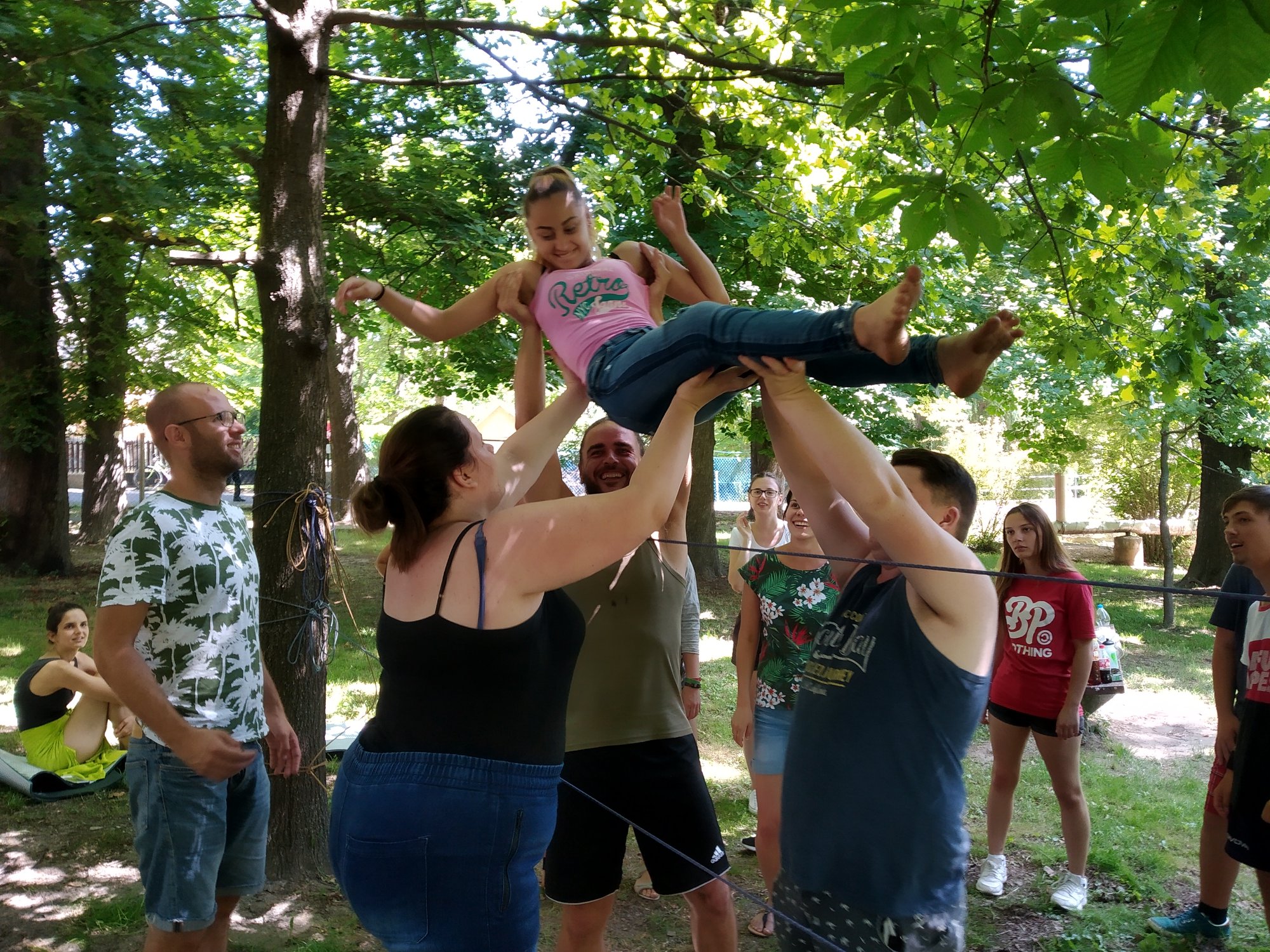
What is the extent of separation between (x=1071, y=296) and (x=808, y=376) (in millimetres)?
2726

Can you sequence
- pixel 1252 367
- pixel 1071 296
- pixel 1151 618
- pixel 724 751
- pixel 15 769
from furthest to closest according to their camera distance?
pixel 1151 618, pixel 1252 367, pixel 724 751, pixel 15 769, pixel 1071 296

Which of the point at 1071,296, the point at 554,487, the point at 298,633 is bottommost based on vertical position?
the point at 298,633

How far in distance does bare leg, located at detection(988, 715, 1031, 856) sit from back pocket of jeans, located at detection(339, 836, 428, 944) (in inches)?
114

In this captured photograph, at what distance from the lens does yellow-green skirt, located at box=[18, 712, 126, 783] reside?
16.7ft

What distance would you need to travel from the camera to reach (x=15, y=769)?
5145 millimetres

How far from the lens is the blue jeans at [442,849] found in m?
1.72

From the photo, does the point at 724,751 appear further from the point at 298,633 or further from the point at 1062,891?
the point at 298,633

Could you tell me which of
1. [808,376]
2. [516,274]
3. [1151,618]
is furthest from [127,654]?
[1151,618]

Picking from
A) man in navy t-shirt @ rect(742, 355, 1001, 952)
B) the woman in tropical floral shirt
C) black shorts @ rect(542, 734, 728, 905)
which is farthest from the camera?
the woman in tropical floral shirt

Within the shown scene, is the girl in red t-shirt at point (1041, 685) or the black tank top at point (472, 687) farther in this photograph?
the girl in red t-shirt at point (1041, 685)

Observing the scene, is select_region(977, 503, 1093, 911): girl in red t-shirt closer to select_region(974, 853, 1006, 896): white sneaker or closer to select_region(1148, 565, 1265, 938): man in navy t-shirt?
select_region(974, 853, 1006, 896): white sneaker

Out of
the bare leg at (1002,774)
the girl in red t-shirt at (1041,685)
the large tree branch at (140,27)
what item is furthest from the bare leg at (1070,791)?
the large tree branch at (140,27)

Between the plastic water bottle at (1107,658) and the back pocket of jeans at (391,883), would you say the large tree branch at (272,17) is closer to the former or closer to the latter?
the back pocket of jeans at (391,883)

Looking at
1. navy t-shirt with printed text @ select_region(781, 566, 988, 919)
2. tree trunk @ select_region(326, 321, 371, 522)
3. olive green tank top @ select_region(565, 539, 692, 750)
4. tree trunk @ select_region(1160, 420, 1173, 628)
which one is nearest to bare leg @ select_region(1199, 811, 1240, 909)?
olive green tank top @ select_region(565, 539, 692, 750)
